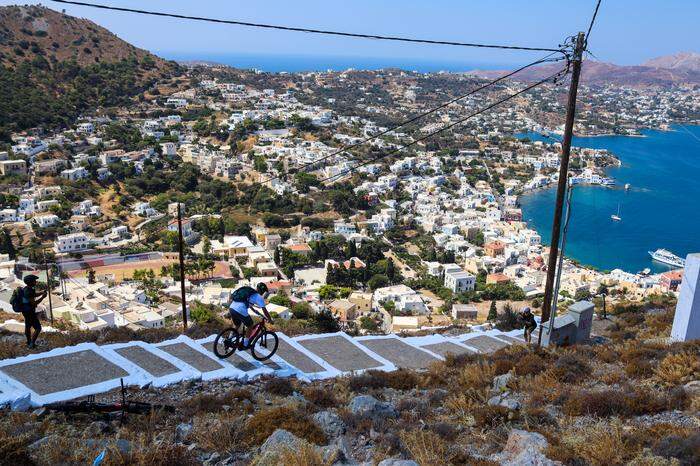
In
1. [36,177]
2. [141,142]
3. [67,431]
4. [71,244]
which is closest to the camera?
[67,431]

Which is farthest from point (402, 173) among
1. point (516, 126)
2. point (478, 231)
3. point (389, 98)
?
point (389, 98)

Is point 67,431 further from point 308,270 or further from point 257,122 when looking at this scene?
point 257,122

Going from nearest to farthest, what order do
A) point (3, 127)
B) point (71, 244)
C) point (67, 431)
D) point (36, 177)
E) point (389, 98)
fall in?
point (67, 431), point (71, 244), point (36, 177), point (3, 127), point (389, 98)

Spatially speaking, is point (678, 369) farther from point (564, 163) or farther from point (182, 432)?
point (182, 432)

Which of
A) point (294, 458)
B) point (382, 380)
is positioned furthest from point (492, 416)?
Result: point (294, 458)

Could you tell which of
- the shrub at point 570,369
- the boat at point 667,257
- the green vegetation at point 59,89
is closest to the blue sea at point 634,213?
the boat at point 667,257

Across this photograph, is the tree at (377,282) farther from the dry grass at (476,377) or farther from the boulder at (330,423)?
the boulder at (330,423)
